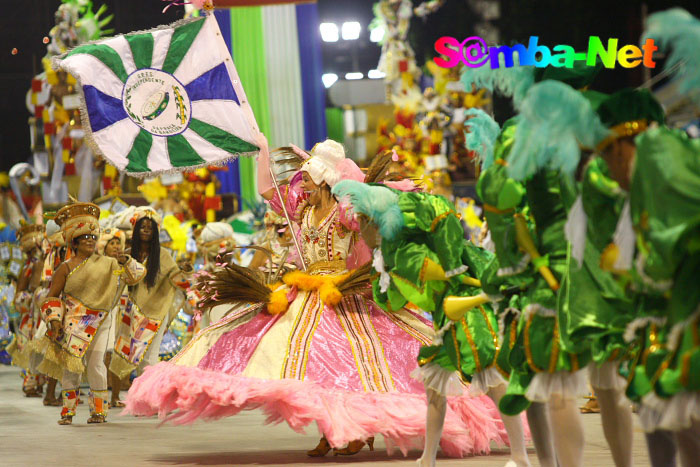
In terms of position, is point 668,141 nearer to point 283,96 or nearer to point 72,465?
point 72,465

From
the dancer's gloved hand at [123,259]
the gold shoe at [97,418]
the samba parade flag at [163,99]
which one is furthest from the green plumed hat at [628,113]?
the dancer's gloved hand at [123,259]

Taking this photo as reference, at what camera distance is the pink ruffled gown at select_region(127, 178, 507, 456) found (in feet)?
18.0

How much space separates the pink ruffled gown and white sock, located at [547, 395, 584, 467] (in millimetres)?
1648

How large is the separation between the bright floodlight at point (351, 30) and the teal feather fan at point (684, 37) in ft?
62.9

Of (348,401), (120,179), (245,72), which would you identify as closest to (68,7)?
(120,179)

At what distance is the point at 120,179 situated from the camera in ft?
55.0

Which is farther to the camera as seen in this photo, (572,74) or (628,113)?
(572,74)

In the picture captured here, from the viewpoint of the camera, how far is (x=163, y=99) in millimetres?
7160

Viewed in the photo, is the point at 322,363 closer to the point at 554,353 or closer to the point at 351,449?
the point at 351,449

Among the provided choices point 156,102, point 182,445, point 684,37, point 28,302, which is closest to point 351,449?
point 182,445

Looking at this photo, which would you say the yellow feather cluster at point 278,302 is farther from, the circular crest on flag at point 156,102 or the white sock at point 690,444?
the white sock at point 690,444

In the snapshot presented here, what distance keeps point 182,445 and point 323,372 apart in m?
1.36

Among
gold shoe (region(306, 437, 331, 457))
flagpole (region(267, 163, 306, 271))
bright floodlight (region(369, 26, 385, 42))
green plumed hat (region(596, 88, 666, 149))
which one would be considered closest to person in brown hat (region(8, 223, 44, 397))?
flagpole (region(267, 163, 306, 271))

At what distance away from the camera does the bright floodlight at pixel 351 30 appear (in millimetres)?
21891
